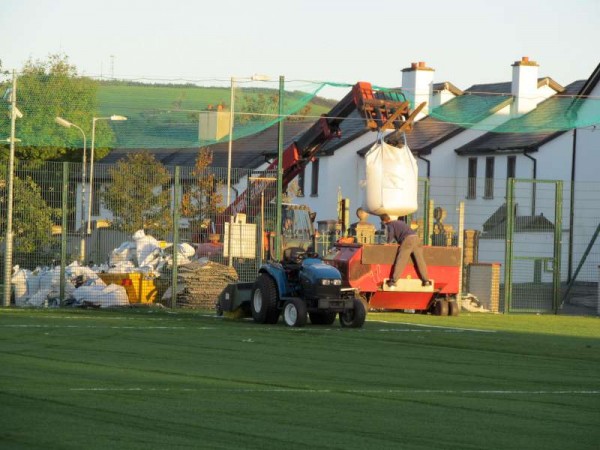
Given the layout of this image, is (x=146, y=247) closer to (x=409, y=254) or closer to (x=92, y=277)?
(x=92, y=277)

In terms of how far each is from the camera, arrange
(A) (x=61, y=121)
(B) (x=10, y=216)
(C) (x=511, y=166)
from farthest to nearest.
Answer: (C) (x=511, y=166), (A) (x=61, y=121), (B) (x=10, y=216)

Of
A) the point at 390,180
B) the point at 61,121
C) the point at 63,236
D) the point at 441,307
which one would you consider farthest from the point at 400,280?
the point at 61,121

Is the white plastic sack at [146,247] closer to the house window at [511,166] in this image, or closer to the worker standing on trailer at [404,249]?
the worker standing on trailer at [404,249]

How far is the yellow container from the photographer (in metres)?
27.4

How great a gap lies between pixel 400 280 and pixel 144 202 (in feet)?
20.0

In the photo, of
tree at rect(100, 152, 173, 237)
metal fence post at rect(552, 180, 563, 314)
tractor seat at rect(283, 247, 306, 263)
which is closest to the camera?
tractor seat at rect(283, 247, 306, 263)

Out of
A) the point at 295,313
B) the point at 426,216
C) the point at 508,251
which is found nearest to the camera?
the point at 295,313

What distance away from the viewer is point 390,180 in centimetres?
2641

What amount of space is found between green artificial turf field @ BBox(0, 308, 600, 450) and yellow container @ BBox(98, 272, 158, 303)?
5.80m

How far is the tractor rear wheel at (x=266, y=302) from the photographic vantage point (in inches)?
868

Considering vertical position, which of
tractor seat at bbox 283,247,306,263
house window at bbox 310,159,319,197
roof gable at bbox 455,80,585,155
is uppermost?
roof gable at bbox 455,80,585,155

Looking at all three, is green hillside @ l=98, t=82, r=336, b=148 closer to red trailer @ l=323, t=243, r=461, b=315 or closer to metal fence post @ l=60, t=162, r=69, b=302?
metal fence post @ l=60, t=162, r=69, b=302

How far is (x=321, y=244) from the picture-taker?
102 ft

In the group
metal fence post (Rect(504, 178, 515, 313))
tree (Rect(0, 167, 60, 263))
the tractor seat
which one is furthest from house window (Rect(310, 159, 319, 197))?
the tractor seat
